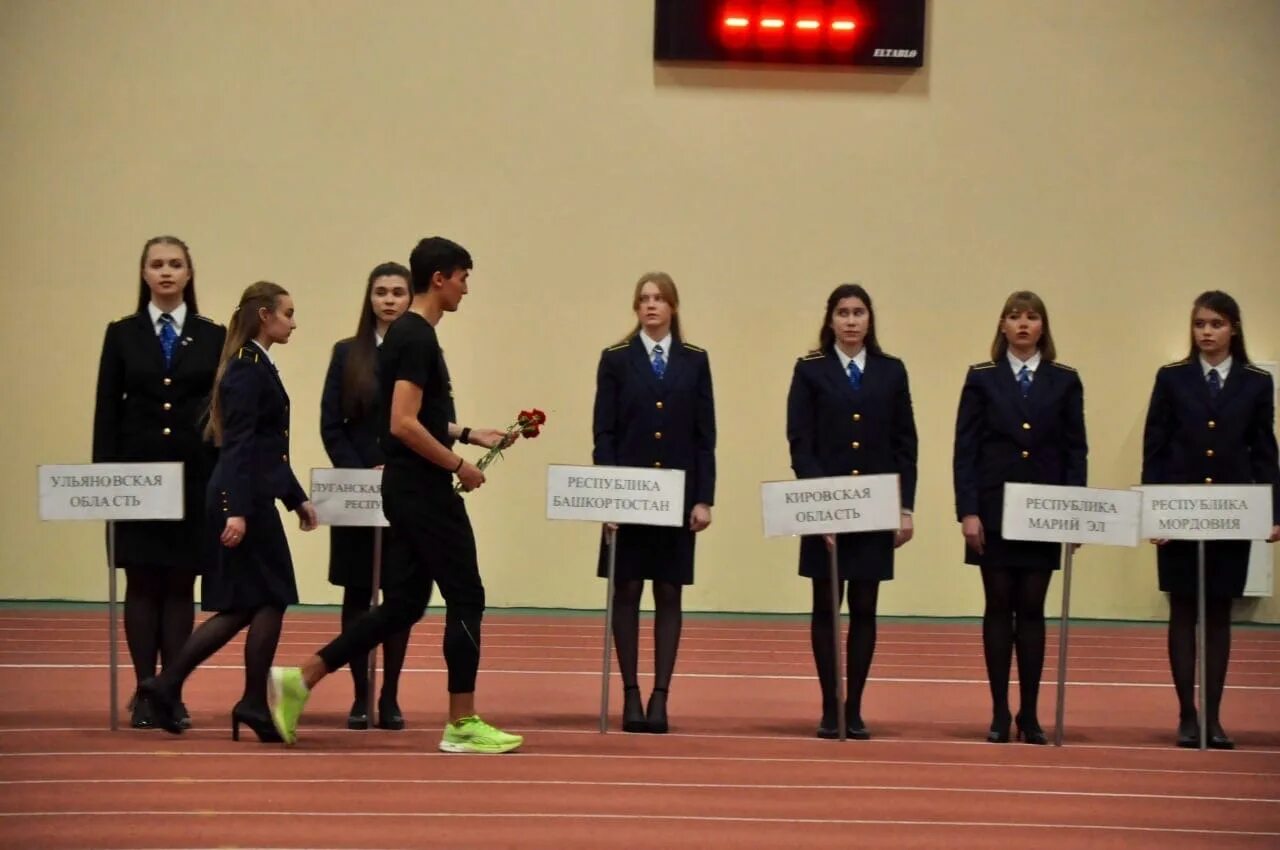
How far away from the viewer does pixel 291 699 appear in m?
5.28

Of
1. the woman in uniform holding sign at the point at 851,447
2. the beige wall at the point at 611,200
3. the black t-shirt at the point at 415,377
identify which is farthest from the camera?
the beige wall at the point at 611,200

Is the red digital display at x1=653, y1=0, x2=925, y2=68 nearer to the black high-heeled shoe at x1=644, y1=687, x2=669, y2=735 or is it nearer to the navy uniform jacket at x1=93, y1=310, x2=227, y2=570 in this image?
the navy uniform jacket at x1=93, y1=310, x2=227, y2=570

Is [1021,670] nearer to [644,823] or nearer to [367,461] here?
[644,823]

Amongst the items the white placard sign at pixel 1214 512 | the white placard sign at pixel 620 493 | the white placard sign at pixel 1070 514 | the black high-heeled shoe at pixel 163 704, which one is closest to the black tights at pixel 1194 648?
the white placard sign at pixel 1214 512

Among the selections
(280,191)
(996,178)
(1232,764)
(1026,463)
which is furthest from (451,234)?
(1232,764)

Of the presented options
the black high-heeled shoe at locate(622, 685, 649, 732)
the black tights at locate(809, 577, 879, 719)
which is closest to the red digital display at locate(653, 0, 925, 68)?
the black tights at locate(809, 577, 879, 719)

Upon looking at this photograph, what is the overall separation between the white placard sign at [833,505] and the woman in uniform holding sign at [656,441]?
1.20ft

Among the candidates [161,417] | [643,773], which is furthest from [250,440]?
[643,773]

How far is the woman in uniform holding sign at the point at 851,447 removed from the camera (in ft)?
19.7

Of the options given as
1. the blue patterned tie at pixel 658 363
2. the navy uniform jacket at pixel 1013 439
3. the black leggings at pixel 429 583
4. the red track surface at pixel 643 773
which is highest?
the blue patterned tie at pixel 658 363

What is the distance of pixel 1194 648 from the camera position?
6.23 m

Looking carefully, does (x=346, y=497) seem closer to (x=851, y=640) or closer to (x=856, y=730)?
(x=851, y=640)

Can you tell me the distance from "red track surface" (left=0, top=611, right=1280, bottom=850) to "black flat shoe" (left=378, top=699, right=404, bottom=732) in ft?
0.35

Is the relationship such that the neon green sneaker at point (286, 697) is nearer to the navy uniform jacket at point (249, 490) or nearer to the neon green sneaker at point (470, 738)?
the navy uniform jacket at point (249, 490)
